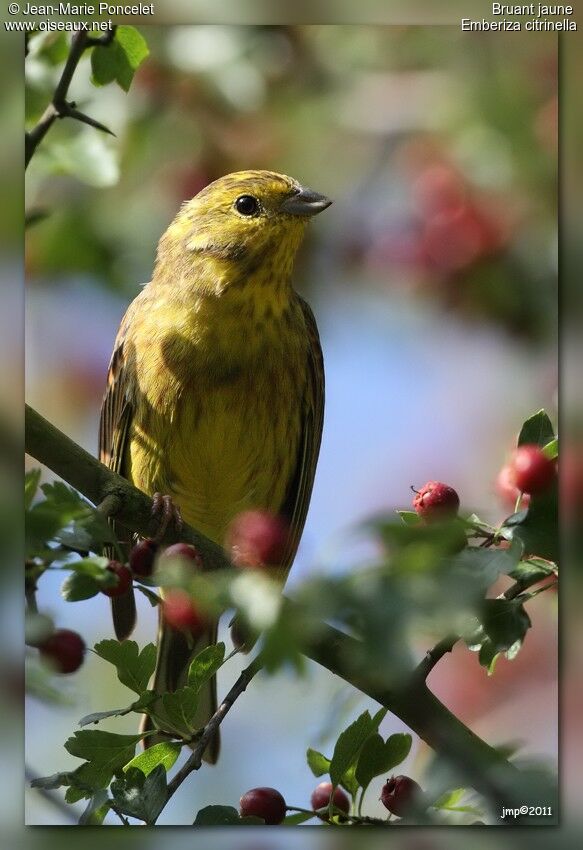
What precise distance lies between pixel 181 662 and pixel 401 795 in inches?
25.5

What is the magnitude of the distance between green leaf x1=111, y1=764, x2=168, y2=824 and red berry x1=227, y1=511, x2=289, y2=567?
0.42 m

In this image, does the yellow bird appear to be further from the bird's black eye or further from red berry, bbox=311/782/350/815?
red berry, bbox=311/782/350/815

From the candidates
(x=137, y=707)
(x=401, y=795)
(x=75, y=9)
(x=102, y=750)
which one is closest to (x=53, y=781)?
(x=102, y=750)

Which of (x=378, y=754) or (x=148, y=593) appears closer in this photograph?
(x=148, y=593)

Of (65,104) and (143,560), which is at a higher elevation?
(65,104)

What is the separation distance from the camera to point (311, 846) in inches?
87.7

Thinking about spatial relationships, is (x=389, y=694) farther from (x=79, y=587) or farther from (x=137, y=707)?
(x=79, y=587)

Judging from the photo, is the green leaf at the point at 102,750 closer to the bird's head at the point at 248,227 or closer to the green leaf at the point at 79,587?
the green leaf at the point at 79,587

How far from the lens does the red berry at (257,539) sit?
213cm

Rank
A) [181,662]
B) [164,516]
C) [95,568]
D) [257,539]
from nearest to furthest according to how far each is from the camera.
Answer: [95,568] < [164,516] < [257,539] < [181,662]

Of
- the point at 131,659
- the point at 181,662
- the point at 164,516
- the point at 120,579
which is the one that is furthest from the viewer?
the point at 181,662

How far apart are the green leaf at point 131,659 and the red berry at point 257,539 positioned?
0.25 m

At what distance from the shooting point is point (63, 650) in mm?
1934

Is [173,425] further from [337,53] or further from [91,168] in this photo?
[337,53]
